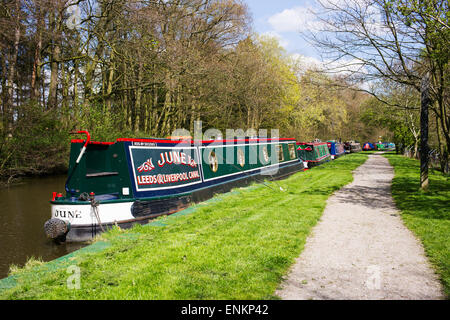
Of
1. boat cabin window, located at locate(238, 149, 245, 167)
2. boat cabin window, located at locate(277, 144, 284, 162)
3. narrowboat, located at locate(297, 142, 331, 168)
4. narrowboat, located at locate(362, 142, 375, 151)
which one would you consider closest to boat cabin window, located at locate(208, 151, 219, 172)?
boat cabin window, located at locate(238, 149, 245, 167)

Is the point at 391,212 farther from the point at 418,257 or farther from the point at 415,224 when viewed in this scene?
the point at 418,257

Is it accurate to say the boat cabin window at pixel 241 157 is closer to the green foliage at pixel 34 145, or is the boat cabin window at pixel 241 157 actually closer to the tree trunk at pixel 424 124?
the tree trunk at pixel 424 124

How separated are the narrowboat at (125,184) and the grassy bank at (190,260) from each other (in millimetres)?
650

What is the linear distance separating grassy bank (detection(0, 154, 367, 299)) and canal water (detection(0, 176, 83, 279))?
1551 millimetres

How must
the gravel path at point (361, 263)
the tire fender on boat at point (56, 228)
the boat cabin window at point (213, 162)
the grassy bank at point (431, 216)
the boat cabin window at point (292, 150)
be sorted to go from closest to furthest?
1. the gravel path at point (361, 263)
2. the grassy bank at point (431, 216)
3. the tire fender on boat at point (56, 228)
4. the boat cabin window at point (213, 162)
5. the boat cabin window at point (292, 150)

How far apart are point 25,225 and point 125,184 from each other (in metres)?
3.54

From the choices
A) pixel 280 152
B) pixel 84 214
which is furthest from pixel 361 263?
pixel 280 152

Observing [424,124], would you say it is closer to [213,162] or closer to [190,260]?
[213,162]

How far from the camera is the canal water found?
6797 mm

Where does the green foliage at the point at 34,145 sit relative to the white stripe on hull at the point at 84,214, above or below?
above

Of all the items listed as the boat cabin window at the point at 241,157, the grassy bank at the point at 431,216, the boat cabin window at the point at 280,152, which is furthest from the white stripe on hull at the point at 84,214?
the boat cabin window at the point at 280,152

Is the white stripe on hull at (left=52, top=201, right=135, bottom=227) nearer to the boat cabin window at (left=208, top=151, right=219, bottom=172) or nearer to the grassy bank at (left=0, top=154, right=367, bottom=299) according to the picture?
the grassy bank at (left=0, top=154, right=367, bottom=299)

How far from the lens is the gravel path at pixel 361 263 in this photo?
3.55 meters

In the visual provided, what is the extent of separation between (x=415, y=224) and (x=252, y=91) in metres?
20.2
